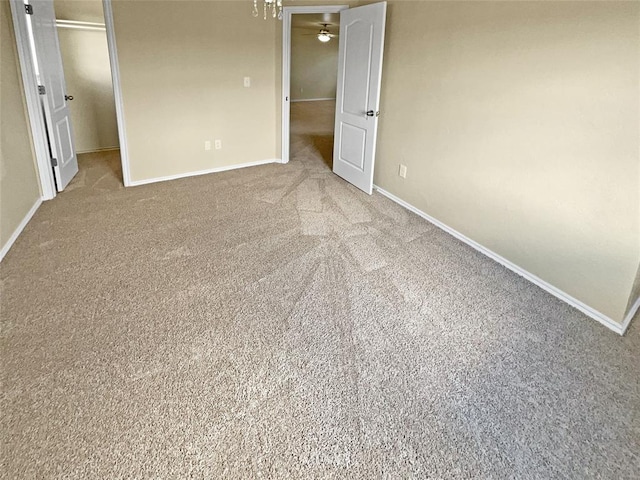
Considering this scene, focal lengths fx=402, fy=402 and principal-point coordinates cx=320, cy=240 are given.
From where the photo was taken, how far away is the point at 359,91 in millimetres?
4199

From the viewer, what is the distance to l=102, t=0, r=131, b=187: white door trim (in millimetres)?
3789

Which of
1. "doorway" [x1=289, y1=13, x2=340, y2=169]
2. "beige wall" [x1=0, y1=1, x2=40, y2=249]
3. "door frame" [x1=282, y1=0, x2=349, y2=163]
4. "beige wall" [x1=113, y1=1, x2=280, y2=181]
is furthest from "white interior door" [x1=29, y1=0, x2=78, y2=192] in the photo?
"doorway" [x1=289, y1=13, x2=340, y2=169]

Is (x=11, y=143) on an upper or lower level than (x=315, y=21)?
lower

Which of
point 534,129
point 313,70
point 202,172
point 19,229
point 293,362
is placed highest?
point 313,70

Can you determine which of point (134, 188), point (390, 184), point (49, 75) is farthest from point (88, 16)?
point (390, 184)

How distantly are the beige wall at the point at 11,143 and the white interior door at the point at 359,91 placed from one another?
9.91ft

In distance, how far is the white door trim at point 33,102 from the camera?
335 cm

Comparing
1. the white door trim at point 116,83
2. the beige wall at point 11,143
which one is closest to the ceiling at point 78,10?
the white door trim at point 116,83

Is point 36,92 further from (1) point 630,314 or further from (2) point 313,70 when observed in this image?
(2) point 313,70

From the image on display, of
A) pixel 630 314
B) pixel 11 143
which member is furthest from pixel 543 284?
pixel 11 143

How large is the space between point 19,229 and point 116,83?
172 cm

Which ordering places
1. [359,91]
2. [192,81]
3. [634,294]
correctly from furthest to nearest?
[192,81] < [359,91] < [634,294]

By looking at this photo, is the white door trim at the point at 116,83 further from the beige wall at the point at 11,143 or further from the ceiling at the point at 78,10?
the ceiling at the point at 78,10

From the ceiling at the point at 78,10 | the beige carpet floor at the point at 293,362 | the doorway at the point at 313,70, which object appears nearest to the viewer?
the beige carpet floor at the point at 293,362
